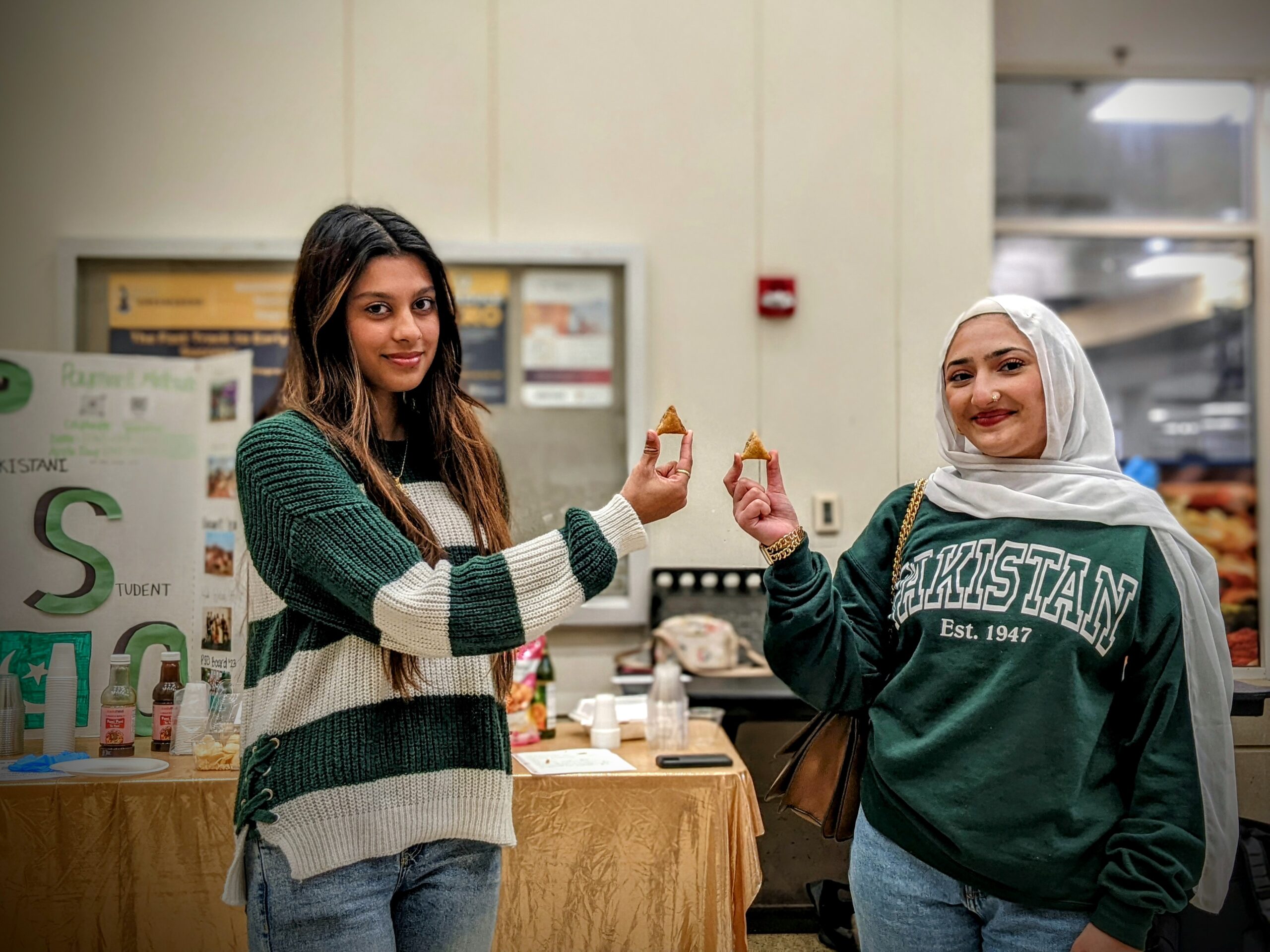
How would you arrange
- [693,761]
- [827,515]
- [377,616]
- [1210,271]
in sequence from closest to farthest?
[377,616]
[827,515]
[693,761]
[1210,271]

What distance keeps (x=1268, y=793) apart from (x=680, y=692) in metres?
1.30

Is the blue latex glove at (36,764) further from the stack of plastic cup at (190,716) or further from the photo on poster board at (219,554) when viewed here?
the photo on poster board at (219,554)

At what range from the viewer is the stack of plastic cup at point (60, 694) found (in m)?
2.06

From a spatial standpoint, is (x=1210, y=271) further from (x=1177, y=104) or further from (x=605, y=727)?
(x=605, y=727)

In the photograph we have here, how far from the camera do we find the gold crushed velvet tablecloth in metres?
2.07

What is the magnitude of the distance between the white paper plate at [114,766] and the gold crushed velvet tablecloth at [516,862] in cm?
1

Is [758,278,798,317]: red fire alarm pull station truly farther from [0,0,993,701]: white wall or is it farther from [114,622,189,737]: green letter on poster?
[114,622,189,737]: green letter on poster

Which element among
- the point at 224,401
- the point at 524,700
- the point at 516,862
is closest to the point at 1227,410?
the point at 524,700

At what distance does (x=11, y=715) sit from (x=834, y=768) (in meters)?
1.69

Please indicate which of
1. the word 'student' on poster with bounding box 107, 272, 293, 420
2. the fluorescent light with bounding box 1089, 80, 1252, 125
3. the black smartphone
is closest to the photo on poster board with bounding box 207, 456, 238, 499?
the word 'student' on poster with bounding box 107, 272, 293, 420

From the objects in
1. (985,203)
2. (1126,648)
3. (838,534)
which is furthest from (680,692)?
(985,203)

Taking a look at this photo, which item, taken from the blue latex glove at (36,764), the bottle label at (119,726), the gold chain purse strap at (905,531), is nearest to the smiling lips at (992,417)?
the gold chain purse strap at (905,531)

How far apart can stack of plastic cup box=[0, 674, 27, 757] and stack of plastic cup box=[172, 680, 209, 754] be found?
0.29 m

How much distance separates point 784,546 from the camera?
140 cm
